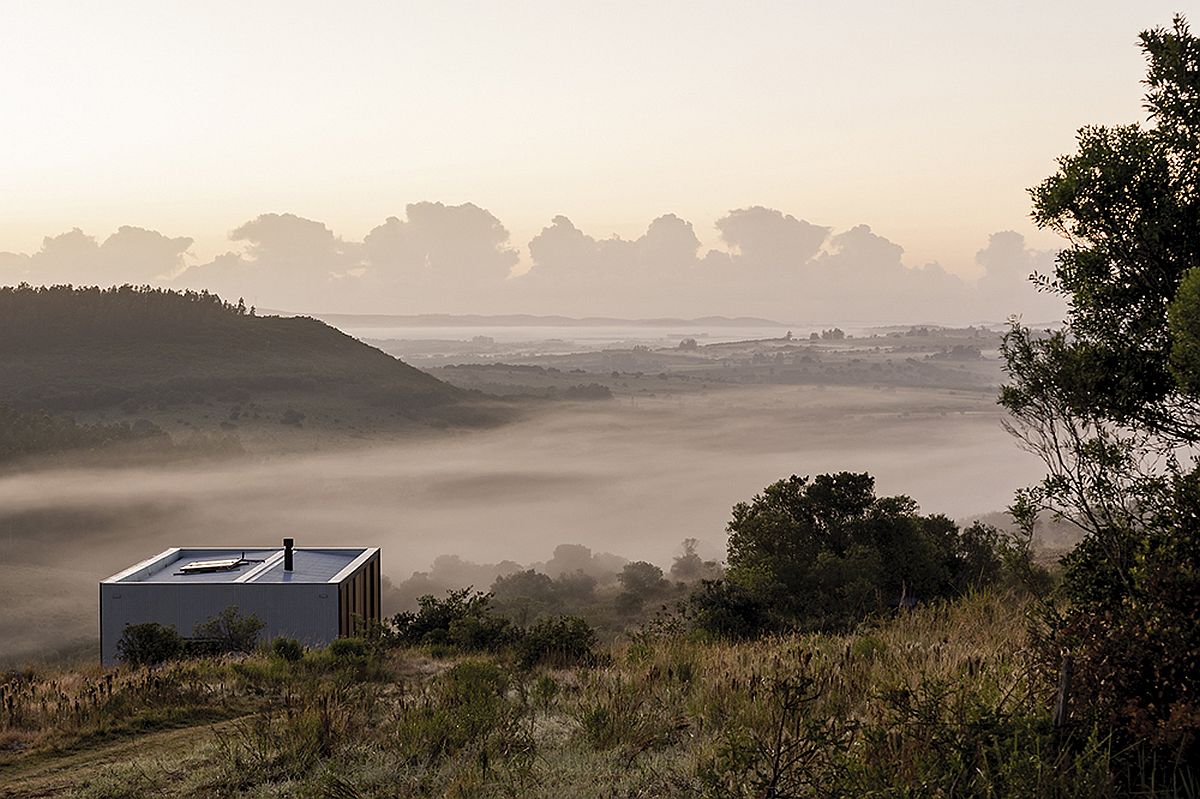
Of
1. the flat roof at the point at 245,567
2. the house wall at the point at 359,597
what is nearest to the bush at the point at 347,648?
the house wall at the point at 359,597

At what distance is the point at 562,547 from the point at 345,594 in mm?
154809

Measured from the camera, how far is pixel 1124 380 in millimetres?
7277

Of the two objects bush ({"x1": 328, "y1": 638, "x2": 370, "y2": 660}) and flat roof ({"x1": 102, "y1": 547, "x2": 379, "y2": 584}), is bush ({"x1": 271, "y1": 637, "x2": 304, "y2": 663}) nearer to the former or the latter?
bush ({"x1": 328, "y1": 638, "x2": 370, "y2": 660})

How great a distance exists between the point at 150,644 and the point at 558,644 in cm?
1493

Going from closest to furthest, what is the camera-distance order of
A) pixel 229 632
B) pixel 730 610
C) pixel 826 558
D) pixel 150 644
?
1. pixel 150 644
2. pixel 229 632
3. pixel 730 610
4. pixel 826 558

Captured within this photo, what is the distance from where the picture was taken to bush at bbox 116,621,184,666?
23.5 meters

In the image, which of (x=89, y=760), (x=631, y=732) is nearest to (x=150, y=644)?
(x=89, y=760)

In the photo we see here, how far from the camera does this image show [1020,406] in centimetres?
800

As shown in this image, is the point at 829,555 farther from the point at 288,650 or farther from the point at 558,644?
the point at 288,650

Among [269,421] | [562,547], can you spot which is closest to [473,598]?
[562,547]

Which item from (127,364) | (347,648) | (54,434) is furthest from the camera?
(127,364)

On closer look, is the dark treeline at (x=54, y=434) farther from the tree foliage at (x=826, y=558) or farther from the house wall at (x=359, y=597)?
the tree foliage at (x=826, y=558)

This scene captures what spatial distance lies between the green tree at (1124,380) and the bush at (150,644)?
70.4 ft

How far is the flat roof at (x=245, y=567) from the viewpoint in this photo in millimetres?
32969
